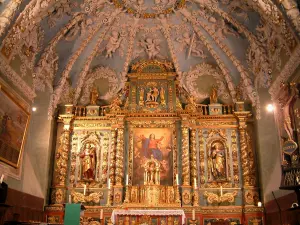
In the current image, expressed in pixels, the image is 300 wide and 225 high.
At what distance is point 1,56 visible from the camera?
1091 centimetres

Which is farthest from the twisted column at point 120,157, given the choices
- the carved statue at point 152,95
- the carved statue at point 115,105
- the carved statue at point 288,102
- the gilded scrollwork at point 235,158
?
the carved statue at point 288,102

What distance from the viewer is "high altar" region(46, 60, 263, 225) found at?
13844 millimetres

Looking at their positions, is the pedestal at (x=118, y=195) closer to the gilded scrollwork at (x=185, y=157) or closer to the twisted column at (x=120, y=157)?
the twisted column at (x=120, y=157)

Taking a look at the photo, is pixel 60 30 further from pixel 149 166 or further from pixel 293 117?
pixel 293 117

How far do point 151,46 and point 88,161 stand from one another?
18.5 feet

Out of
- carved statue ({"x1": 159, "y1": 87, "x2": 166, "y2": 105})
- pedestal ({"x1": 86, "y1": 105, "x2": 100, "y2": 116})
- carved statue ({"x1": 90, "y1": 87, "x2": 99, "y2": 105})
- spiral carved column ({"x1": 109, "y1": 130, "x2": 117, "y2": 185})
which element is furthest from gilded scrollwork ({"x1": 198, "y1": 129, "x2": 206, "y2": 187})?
carved statue ({"x1": 90, "y1": 87, "x2": 99, "y2": 105})

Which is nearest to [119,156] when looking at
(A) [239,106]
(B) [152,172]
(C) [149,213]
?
(B) [152,172]

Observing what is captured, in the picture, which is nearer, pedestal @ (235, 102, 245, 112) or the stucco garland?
the stucco garland

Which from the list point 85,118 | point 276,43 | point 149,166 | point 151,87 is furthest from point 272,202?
point 85,118

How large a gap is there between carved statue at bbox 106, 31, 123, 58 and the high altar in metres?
1.40

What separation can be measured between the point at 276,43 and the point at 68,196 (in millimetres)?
9629

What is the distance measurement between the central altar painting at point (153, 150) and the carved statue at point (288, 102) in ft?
16.2

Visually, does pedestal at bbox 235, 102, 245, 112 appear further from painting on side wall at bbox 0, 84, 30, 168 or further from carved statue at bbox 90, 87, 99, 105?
painting on side wall at bbox 0, 84, 30, 168

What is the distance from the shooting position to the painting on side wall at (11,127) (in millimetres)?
11023
